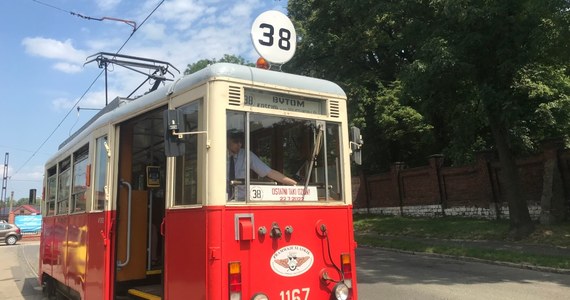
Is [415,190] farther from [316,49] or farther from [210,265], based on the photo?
[210,265]

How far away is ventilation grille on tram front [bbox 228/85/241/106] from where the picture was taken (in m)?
4.57

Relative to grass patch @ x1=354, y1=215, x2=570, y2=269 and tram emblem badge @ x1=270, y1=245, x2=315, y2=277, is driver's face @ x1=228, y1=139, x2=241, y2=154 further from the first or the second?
grass patch @ x1=354, y1=215, x2=570, y2=269

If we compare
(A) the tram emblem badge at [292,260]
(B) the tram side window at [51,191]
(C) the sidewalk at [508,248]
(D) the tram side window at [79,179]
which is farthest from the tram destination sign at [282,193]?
(C) the sidewalk at [508,248]

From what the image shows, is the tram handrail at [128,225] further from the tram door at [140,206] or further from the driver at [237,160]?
the driver at [237,160]

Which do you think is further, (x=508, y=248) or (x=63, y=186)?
(x=508, y=248)

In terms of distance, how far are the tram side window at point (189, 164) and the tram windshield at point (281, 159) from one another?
323 mm

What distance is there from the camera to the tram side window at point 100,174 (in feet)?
20.7

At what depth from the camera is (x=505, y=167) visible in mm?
17453

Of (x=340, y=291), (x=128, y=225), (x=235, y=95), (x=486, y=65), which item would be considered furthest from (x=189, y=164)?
(x=486, y=65)

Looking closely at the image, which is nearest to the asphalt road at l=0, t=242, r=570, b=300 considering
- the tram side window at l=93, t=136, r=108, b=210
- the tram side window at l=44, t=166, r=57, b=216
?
the tram side window at l=44, t=166, r=57, b=216

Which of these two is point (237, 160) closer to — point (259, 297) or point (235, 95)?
point (235, 95)

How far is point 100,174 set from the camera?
6.45m

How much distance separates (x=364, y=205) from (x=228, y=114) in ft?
90.8

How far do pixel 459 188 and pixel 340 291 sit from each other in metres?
21.0
